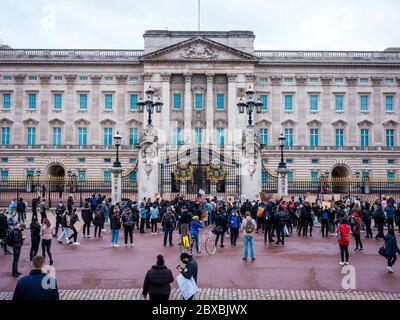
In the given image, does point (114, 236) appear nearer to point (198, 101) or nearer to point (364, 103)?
point (198, 101)

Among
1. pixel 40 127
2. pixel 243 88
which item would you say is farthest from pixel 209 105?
pixel 40 127

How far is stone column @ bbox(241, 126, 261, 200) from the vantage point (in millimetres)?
27344

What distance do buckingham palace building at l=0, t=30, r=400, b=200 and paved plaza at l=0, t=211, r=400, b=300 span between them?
3744cm

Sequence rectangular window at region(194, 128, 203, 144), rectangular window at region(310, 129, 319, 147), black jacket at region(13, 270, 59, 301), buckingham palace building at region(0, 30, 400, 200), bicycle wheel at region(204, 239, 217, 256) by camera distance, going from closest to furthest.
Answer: black jacket at region(13, 270, 59, 301) < bicycle wheel at region(204, 239, 217, 256) < buckingham palace building at region(0, 30, 400, 200) < rectangular window at region(194, 128, 203, 144) < rectangular window at region(310, 129, 319, 147)

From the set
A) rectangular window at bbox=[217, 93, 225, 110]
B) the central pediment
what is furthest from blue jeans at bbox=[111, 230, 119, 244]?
the central pediment

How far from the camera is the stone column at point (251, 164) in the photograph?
27.3m

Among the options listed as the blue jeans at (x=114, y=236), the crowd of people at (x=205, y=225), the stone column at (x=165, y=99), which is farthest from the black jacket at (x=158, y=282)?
the stone column at (x=165, y=99)

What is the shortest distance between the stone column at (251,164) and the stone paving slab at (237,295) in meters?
17.0

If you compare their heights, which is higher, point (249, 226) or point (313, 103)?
point (313, 103)

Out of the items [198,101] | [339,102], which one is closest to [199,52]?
[198,101]

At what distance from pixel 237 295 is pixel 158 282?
3282 mm

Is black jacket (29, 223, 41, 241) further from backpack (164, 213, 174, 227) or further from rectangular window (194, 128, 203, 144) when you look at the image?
rectangular window (194, 128, 203, 144)

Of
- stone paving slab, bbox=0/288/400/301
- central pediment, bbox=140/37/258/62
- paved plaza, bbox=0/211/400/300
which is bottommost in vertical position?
stone paving slab, bbox=0/288/400/301

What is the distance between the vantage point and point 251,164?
27312 mm
